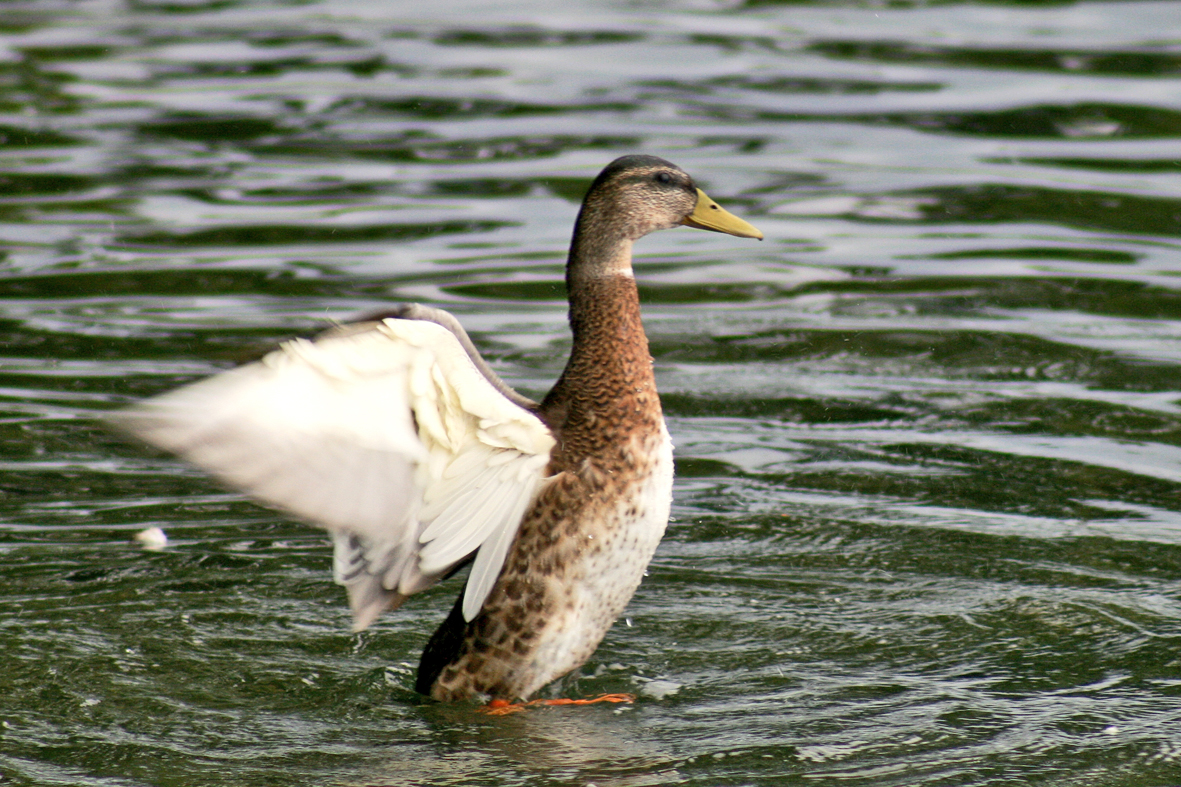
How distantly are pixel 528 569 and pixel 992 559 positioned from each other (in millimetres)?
1887

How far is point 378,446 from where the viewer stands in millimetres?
4363

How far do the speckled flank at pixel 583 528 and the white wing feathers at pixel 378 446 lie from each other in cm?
10

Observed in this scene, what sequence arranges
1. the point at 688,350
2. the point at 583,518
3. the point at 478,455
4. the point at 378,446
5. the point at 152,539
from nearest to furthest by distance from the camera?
the point at 378,446, the point at 478,455, the point at 583,518, the point at 152,539, the point at 688,350

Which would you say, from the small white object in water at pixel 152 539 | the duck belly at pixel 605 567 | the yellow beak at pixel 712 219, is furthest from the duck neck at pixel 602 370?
the small white object in water at pixel 152 539

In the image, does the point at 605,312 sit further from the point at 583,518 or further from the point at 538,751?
the point at 538,751

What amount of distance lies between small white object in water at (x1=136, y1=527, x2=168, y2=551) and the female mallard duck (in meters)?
1.46

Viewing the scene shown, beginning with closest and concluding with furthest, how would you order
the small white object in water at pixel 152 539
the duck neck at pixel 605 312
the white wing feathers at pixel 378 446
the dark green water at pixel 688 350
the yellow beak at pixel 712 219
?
the white wing feathers at pixel 378 446
the dark green water at pixel 688 350
the duck neck at pixel 605 312
the yellow beak at pixel 712 219
the small white object in water at pixel 152 539

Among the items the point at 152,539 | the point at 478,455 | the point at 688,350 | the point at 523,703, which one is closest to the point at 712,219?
A: the point at 478,455

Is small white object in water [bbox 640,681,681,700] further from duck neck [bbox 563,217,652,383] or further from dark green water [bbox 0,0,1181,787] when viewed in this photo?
duck neck [bbox 563,217,652,383]

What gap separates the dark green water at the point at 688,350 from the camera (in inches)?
185

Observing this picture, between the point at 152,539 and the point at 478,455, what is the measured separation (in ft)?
6.52

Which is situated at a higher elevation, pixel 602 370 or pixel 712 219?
pixel 712 219

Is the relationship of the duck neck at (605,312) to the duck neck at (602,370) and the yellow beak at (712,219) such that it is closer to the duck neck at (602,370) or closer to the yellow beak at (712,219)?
the duck neck at (602,370)

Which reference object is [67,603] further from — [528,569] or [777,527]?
[777,527]
